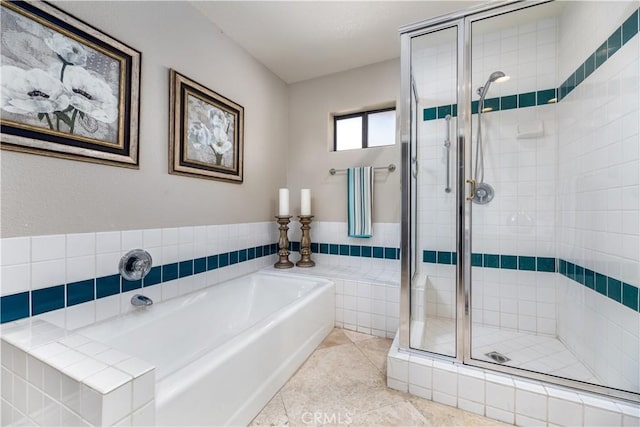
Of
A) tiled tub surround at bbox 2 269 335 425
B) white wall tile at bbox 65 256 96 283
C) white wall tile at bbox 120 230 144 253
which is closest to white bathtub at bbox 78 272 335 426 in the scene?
tiled tub surround at bbox 2 269 335 425


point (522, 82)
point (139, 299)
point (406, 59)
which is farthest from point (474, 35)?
point (139, 299)

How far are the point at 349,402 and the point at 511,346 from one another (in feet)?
3.71

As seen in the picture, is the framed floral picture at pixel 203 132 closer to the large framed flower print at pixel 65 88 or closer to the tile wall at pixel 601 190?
the large framed flower print at pixel 65 88

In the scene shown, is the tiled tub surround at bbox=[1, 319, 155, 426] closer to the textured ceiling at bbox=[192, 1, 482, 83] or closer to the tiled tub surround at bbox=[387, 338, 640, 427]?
the tiled tub surround at bbox=[387, 338, 640, 427]

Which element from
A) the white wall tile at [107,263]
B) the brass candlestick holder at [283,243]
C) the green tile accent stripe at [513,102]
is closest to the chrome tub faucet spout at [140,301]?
the white wall tile at [107,263]

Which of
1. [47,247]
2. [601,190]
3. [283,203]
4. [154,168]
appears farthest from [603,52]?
[47,247]

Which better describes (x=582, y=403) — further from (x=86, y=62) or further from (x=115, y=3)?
(x=115, y=3)

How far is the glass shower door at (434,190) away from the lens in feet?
5.12

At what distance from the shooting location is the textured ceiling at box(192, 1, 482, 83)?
1809mm

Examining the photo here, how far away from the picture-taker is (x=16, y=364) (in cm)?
89

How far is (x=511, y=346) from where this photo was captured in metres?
1.68

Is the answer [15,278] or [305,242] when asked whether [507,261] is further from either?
[15,278]

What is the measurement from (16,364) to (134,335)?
440mm

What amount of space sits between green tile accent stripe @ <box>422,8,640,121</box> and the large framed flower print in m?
1.94
